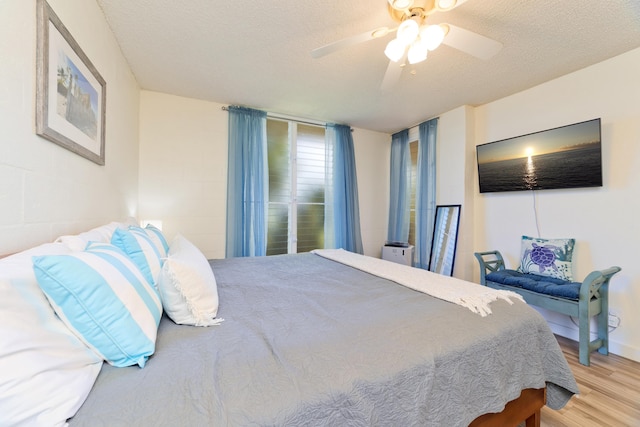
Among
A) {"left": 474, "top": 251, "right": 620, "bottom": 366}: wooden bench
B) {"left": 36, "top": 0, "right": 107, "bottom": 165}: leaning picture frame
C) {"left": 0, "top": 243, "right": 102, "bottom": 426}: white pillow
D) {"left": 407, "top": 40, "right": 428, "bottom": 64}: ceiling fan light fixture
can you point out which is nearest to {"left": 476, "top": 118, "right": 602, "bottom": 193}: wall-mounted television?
{"left": 474, "top": 251, "right": 620, "bottom": 366}: wooden bench

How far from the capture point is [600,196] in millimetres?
2311

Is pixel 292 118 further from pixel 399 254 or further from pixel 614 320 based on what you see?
pixel 614 320

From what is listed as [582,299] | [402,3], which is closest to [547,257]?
[582,299]

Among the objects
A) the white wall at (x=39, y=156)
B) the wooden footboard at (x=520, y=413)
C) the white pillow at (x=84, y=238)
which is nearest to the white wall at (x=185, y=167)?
the white wall at (x=39, y=156)

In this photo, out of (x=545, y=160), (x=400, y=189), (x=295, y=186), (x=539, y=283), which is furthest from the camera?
(x=400, y=189)

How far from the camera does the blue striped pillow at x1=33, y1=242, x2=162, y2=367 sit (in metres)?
0.69

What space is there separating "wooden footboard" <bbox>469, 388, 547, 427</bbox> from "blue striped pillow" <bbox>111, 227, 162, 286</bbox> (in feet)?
4.73

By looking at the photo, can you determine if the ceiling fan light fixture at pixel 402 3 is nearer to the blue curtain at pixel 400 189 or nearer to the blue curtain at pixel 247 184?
the blue curtain at pixel 247 184

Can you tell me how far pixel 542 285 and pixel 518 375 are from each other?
157 cm

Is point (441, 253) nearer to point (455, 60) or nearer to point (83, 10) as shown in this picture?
point (455, 60)

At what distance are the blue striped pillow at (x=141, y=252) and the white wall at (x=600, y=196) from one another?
3373 mm

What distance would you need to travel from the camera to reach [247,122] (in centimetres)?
333

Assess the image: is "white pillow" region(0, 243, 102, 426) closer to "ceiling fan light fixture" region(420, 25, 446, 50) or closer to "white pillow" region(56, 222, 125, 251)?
"white pillow" region(56, 222, 125, 251)

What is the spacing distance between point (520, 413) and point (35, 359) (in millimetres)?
1764
